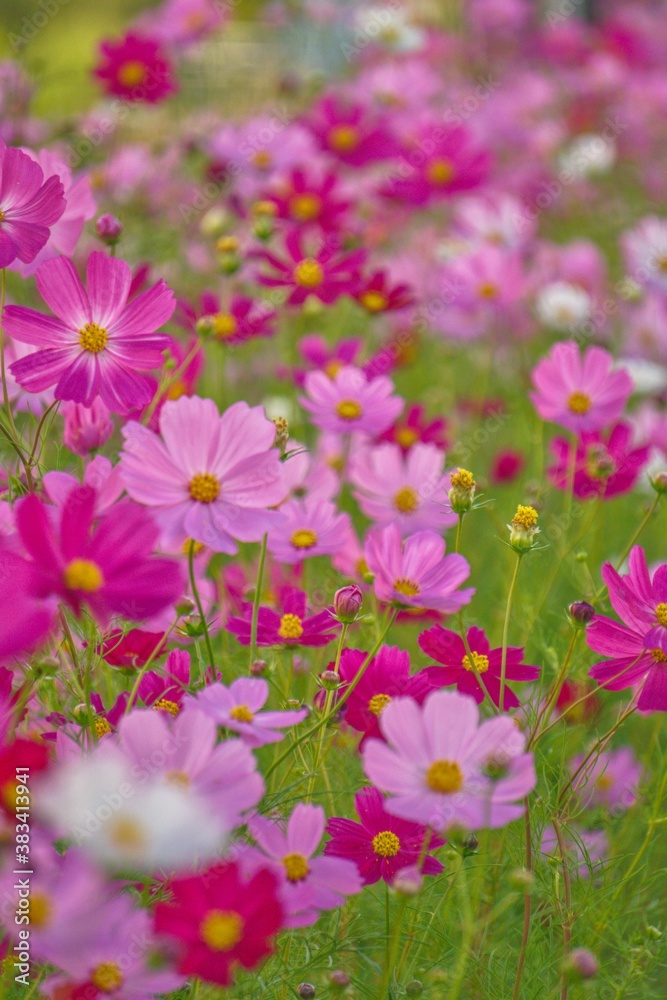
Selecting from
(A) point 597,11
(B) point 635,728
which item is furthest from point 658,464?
(A) point 597,11

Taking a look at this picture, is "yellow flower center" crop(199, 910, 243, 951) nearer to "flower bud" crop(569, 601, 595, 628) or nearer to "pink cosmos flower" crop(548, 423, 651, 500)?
"flower bud" crop(569, 601, 595, 628)

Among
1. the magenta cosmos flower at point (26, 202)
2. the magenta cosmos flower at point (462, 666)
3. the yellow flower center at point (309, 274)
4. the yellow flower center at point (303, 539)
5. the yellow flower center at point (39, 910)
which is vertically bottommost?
the yellow flower center at point (39, 910)

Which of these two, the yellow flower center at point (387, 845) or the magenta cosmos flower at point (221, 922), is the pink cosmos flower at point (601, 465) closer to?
the yellow flower center at point (387, 845)

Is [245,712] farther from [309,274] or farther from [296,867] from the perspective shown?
[309,274]

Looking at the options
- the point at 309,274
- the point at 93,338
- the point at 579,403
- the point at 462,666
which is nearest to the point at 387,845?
the point at 462,666

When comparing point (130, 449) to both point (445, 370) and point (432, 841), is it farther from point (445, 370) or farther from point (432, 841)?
point (445, 370)

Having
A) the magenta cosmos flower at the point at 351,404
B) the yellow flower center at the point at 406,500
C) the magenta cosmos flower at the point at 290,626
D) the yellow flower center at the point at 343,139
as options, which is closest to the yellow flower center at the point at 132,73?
the yellow flower center at the point at 343,139
